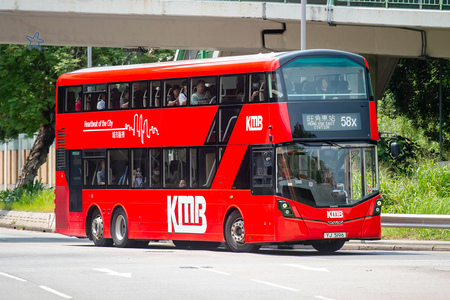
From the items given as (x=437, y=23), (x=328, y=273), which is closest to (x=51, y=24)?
(x=437, y=23)

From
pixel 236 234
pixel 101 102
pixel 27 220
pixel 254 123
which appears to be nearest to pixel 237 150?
pixel 254 123

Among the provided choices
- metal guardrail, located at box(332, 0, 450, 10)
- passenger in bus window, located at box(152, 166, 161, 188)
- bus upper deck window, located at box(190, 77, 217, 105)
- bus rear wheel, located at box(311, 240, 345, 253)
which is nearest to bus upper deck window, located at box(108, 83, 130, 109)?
passenger in bus window, located at box(152, 166, 161, 188)

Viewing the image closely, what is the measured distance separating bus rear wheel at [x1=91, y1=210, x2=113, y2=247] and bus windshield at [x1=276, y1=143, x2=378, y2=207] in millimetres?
6117

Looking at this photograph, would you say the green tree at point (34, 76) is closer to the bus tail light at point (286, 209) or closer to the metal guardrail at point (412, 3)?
the metal guardrail at point (412, 3)

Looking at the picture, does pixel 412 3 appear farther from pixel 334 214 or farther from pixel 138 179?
pixel 334 214

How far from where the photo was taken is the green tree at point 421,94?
37.0 metres

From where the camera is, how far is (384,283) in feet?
42.1

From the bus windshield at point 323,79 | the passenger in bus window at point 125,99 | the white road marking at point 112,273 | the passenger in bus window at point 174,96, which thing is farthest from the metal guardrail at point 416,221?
the white road marking at point 112,273

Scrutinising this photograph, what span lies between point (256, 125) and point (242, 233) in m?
2.26

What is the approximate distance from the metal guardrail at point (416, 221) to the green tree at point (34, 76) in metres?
16.7

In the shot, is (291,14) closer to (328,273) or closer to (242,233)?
(242,233)

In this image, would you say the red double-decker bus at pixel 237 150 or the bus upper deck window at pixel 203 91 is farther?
the bus upper deck window at pixel 203 91

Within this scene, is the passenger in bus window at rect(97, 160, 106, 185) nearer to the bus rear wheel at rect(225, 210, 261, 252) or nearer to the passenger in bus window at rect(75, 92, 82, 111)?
the passenger in bus window at rect(75, 92, 82, 111)

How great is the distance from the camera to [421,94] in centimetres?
3794
